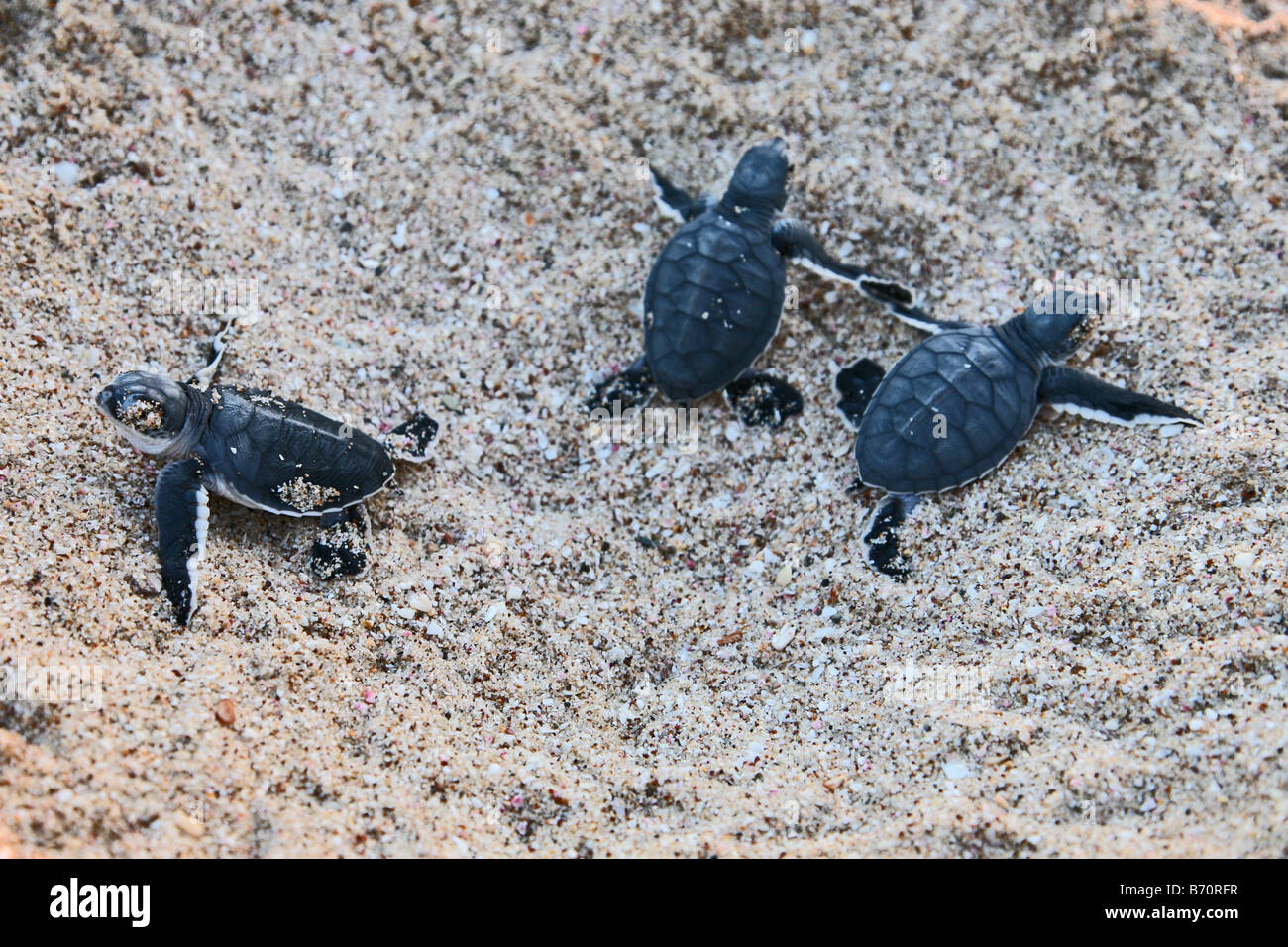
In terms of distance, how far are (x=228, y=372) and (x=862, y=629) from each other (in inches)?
80.7

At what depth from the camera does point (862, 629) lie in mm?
2326

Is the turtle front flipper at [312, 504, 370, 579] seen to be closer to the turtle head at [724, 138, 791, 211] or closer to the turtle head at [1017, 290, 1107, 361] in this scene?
the turtle head at [724, 138, 791, 211]

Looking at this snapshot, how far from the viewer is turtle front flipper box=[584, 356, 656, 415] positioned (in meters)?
2.80

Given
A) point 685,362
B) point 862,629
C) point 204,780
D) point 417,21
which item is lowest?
point 204,780

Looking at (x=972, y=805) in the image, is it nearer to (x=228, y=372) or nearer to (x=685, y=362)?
(x=685, y=362)

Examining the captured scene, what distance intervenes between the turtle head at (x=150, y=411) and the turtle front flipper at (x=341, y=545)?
44 centimetres

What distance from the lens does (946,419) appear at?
2453 millimetres

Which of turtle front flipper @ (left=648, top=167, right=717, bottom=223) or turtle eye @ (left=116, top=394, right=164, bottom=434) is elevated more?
turtle front flipper @ (left=648, top=167, right=717, bottom=223)

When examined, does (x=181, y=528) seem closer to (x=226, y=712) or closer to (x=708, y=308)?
(x=226, y=712)

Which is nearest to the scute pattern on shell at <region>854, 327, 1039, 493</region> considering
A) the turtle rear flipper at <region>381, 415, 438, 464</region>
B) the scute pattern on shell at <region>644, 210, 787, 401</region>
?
the scute pattern on shell at <region>644, 210, 787, 401</region>

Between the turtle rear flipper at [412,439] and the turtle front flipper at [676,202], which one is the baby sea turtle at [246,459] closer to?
the turtle rear flipper at [412,439]

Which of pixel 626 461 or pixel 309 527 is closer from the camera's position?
pixel 309 527

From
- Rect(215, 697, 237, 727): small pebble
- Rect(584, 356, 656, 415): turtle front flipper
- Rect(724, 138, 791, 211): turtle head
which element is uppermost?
Rect(724, 138, 791, 211): turtle head

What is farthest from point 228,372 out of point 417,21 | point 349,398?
point 417,21
